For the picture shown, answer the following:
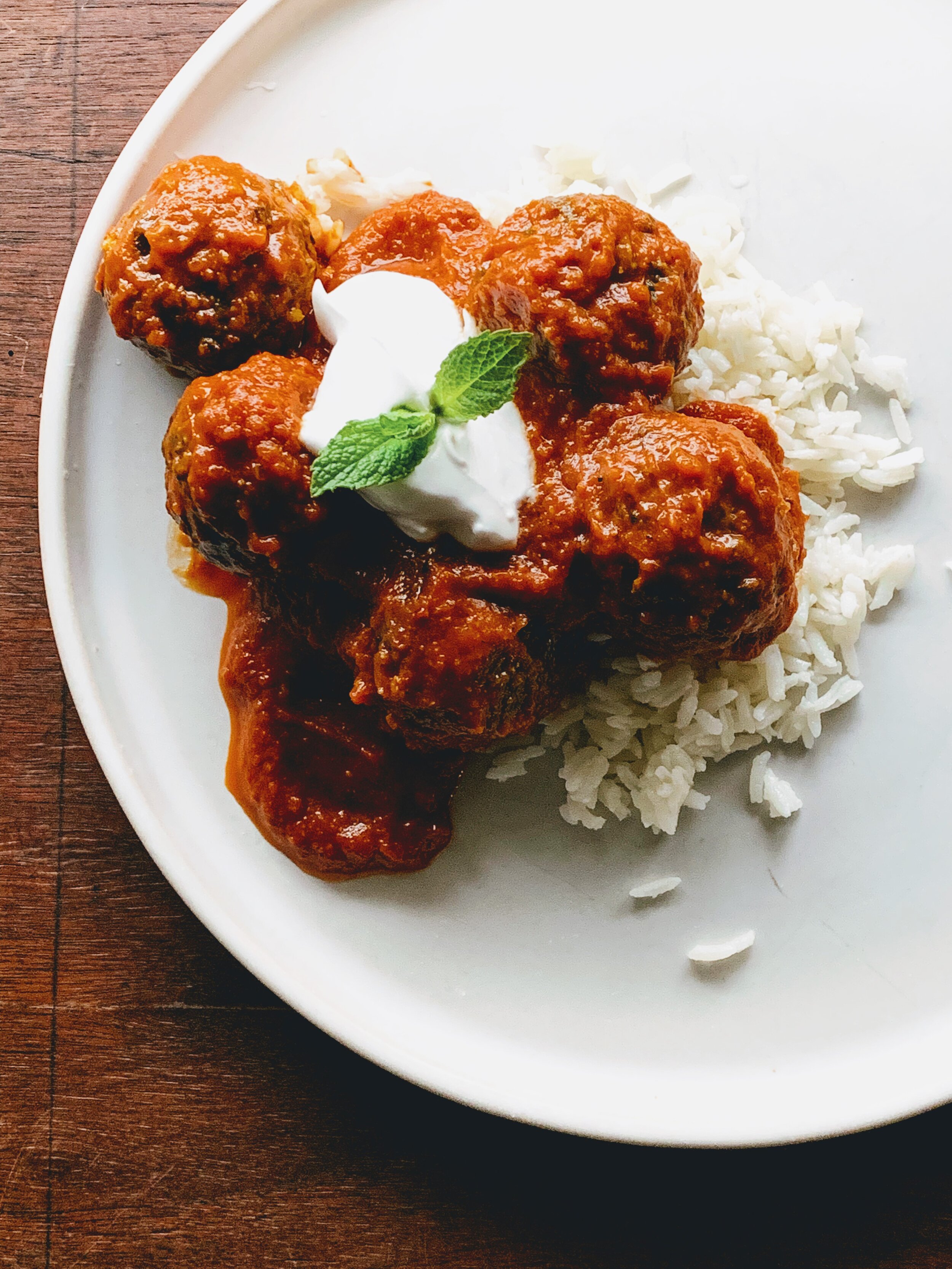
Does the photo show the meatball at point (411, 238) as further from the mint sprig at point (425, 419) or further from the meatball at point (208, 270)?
the mint sprig at point (425, 419)

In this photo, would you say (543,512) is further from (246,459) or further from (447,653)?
(246,459)

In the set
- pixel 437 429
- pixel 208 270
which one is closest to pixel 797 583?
pixel 437 429

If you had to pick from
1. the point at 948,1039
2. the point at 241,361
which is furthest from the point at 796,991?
the point at 241,361

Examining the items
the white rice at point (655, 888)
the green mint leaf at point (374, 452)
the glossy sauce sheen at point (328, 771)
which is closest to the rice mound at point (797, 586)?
the white rice at point (655, 888)

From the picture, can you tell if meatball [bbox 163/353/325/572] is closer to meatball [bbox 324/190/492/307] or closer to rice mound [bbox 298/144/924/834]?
meatball [bbox 324/190/492/307]

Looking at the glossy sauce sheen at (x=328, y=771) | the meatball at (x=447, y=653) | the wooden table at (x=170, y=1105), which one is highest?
the meatball at (x=447, y=653)

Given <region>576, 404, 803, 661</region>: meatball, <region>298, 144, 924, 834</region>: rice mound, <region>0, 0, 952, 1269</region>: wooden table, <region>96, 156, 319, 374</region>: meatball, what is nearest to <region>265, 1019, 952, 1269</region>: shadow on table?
<region>0, 0, 952, 1269</region>: wooden table
